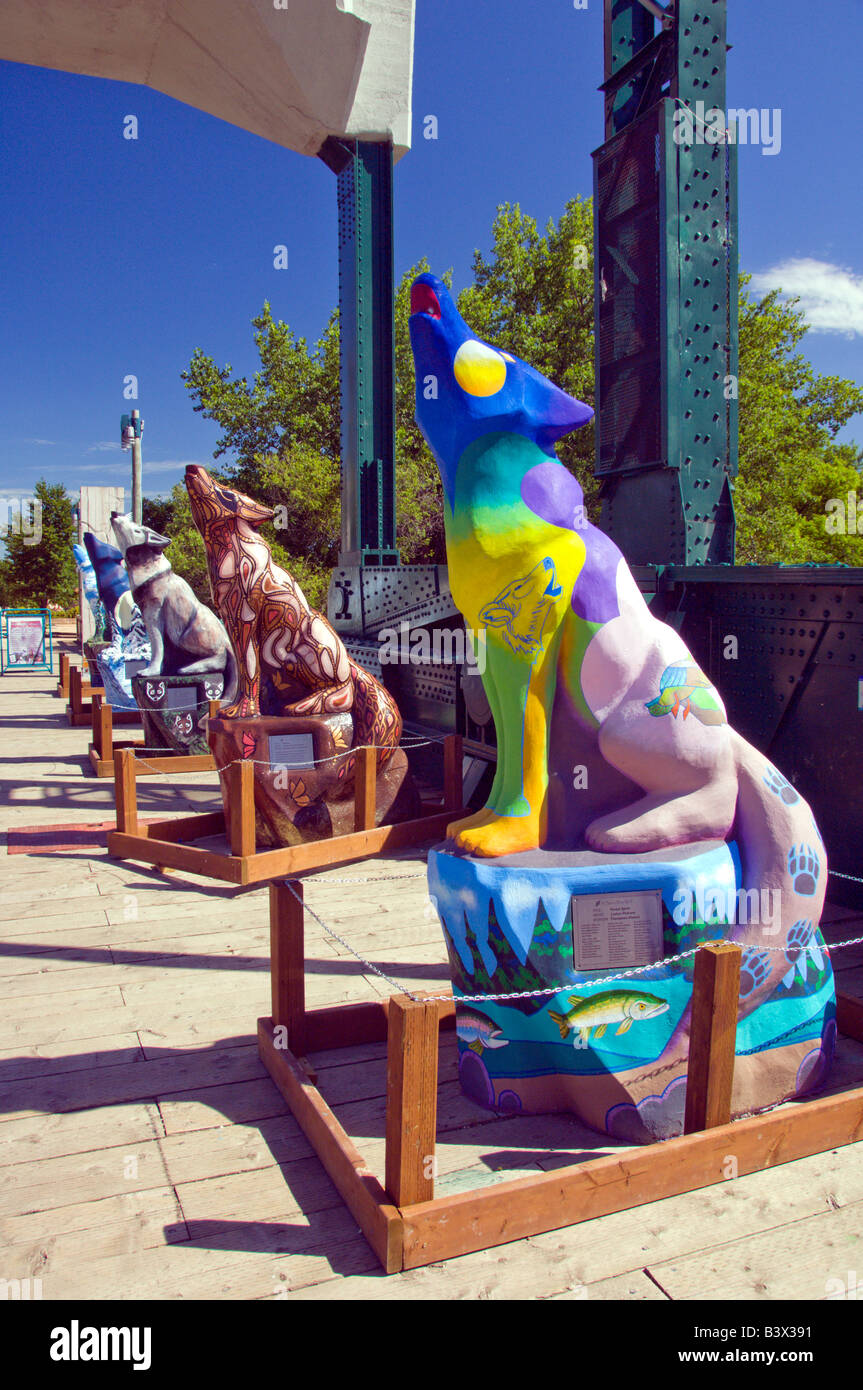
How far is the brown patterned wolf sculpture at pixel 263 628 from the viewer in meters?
5.92

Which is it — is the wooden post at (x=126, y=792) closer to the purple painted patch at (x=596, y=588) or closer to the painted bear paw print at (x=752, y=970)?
the purple painted patch at (x=596, y=588)

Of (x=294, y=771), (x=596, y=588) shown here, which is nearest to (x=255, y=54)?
(x=294, y=771)

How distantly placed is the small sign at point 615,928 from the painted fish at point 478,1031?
360mm

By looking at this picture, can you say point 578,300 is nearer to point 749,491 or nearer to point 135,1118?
point 749,491

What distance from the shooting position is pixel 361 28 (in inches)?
314

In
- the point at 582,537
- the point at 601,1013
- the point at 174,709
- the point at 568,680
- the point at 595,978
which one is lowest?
the point at 601,1013

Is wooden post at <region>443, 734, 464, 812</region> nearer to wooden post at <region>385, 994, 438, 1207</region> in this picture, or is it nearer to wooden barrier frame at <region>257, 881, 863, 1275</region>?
wooden barrier frame at <region>257, 881, 863, 1275</region>

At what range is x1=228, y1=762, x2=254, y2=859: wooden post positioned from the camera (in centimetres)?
526

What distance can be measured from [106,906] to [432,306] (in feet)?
11.8

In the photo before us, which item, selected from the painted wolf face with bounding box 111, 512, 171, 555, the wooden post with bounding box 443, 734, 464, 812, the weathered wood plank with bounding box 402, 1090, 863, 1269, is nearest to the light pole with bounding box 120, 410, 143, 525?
the painted wolf face with bounding box 111, 512, 171, 555

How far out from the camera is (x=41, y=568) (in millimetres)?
40312

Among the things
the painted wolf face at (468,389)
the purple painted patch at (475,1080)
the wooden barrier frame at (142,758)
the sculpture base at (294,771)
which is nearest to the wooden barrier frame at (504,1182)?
the purple painted patch at (475,1080)

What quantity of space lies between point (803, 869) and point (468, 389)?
72.8 inches

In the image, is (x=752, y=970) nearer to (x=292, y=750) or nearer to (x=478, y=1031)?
(x=478, y=1031)
